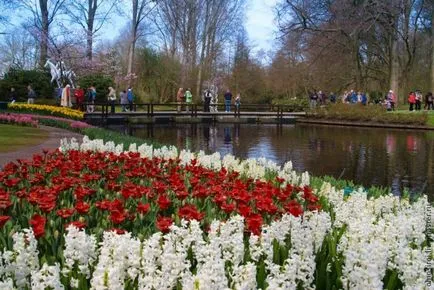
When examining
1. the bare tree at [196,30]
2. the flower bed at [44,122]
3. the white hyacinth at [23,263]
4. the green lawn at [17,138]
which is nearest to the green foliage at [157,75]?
the bare tree at [196,30]

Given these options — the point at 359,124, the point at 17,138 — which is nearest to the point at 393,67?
the point at 359,124

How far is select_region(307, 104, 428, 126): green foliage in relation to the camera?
29.4 m

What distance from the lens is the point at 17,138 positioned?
46.3 ft

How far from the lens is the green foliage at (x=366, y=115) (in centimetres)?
2944

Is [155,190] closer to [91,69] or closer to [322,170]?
[322,170]

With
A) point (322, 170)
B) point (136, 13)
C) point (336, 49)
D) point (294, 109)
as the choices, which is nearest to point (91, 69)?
point (136, 13)

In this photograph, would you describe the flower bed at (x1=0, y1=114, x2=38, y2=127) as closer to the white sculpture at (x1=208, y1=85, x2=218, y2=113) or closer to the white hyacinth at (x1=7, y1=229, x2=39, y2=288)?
the white hyacinth at (x1=7, y1=229, x2=39, y2=288)

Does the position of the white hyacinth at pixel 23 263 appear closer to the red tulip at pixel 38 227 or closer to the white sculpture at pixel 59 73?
the red tulip at pixel 38 227

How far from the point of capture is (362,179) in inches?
477

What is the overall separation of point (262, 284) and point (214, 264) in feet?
2.39

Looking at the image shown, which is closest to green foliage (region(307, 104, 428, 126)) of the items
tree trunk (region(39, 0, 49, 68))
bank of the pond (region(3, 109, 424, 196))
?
bank of the pond (region(3, 109, 424, 196))

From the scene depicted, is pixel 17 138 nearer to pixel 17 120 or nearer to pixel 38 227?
pixel 17 120

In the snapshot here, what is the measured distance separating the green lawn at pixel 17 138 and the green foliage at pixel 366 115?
20375 millimetres

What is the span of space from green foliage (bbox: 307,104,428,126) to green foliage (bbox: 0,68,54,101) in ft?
55.6
